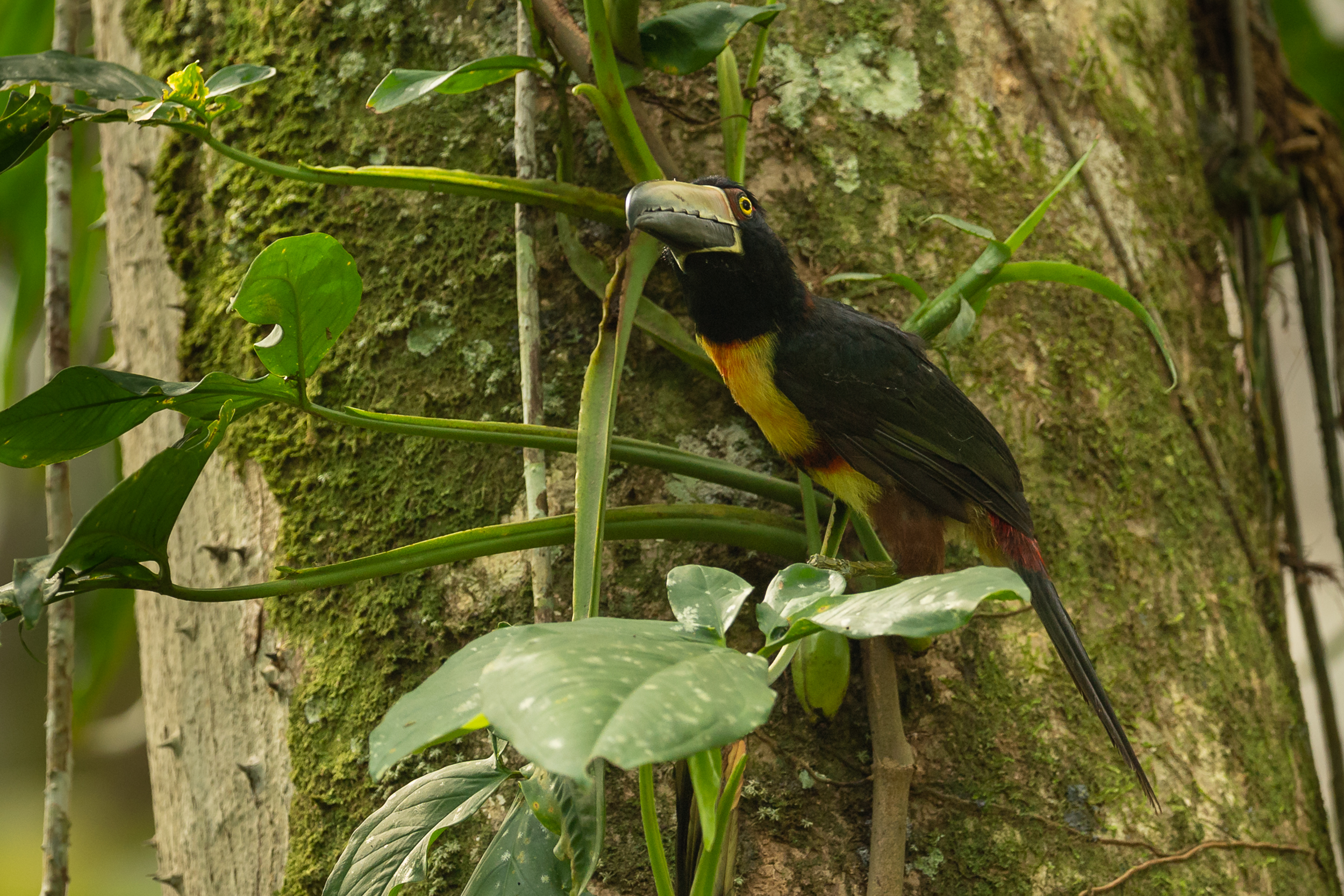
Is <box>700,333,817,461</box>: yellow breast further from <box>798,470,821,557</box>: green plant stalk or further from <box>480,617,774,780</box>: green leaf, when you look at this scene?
A: <box>480,617,774,780</box>: green leaf

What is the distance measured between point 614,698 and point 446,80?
100 cm

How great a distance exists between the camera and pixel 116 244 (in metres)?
2.13

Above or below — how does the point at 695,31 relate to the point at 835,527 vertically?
above

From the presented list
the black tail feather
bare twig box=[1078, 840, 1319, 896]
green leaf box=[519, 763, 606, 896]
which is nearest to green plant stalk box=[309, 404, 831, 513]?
the black tail feather

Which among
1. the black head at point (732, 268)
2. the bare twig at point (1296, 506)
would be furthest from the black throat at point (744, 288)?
the bare twig at point (1296, 506)

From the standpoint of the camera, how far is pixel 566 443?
1.46m

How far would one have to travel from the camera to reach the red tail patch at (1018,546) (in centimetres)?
166

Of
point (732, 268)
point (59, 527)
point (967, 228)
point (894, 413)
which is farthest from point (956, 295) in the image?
point (59, 527)

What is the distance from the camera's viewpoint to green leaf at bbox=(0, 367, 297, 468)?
1.24 m

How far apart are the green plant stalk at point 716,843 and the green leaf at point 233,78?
1.10m

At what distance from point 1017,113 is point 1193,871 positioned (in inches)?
51.5

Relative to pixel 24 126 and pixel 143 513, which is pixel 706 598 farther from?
pixel 24 126

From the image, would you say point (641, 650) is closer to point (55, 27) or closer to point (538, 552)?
point (538, 552)

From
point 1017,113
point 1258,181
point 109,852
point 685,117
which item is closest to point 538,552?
point 685,117
